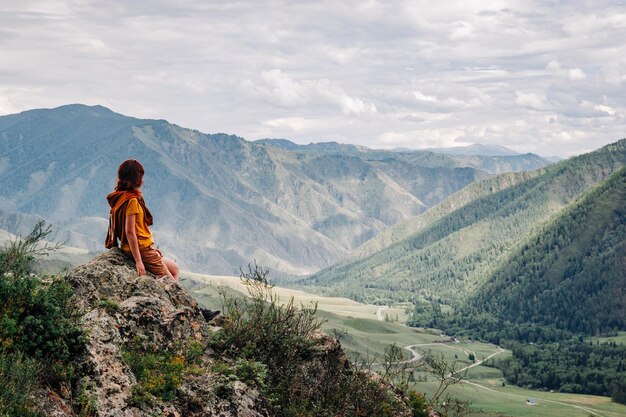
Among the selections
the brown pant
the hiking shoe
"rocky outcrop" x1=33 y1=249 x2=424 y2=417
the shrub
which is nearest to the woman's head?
the brown pant

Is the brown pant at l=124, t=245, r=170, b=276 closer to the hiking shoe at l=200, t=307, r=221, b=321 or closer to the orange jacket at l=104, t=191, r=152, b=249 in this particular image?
the orange jacket at l=104, t=191, r=152, b=249

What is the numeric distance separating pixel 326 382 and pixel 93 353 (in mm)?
8136

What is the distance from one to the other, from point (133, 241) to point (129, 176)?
191 centimetres

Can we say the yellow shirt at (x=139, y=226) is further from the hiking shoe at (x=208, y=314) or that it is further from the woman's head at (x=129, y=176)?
the hiking shoe at (x=208, y=314)

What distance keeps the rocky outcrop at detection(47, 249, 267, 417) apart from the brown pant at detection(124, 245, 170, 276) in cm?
40

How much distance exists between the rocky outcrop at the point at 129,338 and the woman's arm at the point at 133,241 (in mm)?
312

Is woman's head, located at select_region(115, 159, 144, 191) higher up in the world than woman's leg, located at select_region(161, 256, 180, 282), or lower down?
higher up

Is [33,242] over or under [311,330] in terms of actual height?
over

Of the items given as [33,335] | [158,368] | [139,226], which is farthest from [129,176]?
[33,335]

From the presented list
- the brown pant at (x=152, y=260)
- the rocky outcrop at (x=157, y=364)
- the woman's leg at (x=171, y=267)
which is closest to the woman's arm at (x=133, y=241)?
the rocky outcrop at (x=157, y=364)

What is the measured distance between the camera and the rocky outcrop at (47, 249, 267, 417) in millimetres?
17938

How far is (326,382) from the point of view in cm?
2412

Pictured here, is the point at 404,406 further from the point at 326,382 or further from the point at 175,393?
the point at 175,393

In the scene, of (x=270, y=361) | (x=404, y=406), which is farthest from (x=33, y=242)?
(x=404, y=406)
